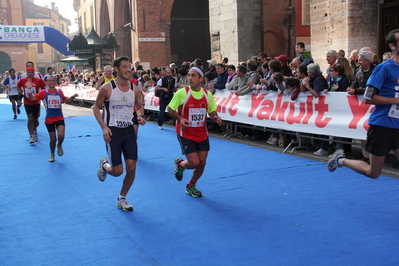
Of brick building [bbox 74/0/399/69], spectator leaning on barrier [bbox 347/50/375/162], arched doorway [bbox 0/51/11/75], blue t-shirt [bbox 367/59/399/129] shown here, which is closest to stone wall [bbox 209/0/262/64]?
brick building [bbox 74/0/399/69]

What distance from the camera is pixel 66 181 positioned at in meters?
7.60

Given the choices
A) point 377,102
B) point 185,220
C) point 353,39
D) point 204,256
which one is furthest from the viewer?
point 353,39

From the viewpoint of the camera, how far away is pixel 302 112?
9.05 m

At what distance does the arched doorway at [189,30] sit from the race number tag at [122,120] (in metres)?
26.9

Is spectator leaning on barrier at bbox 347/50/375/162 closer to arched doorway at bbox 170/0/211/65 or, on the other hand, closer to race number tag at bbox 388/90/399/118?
race number tag at bbox 388/90/399/118

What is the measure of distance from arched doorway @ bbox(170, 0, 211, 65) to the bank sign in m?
11.0

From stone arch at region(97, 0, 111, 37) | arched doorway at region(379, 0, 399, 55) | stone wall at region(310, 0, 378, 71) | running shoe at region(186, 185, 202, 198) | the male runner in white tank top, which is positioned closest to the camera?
the male runner in white tank top

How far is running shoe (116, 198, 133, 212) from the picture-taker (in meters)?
5.77

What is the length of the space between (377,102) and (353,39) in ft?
23.3

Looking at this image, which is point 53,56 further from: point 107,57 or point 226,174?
point 226,174

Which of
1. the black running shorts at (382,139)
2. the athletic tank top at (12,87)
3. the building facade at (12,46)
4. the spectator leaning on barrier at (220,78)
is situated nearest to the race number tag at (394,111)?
the black running shorts at (382,139)

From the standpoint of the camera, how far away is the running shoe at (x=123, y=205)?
5.77m

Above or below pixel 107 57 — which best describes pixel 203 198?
below

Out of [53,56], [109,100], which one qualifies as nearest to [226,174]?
[109,100]
